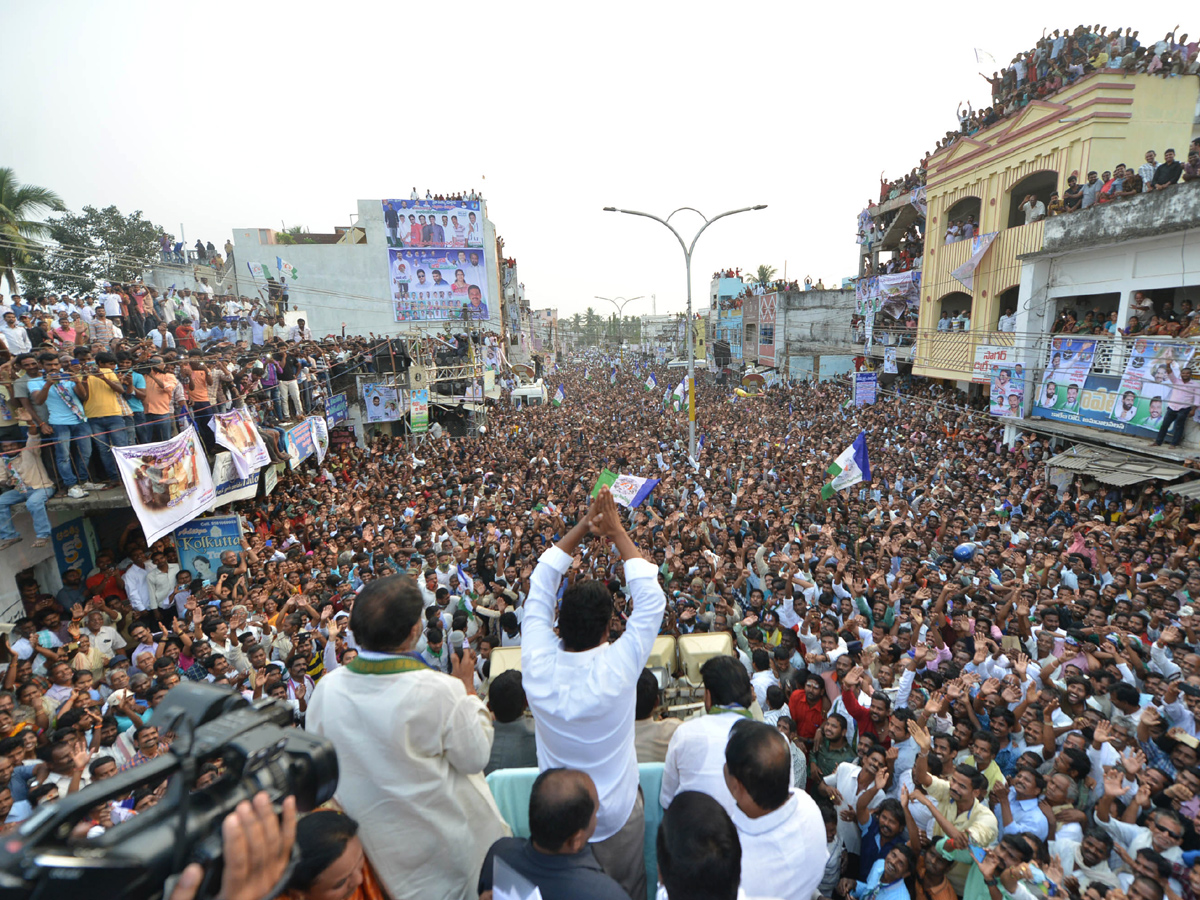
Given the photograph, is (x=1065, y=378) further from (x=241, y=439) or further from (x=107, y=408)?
(x=107, y=408)

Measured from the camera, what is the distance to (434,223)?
37438 millimetres

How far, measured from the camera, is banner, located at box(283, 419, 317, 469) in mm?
11535

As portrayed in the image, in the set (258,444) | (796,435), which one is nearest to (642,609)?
(258,444)

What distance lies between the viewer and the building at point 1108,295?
11719 millimetres

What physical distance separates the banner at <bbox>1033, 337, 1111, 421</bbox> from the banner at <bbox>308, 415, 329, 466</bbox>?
1608 cm

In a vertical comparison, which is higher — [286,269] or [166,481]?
[286,269]

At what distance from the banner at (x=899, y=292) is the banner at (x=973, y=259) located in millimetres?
3665

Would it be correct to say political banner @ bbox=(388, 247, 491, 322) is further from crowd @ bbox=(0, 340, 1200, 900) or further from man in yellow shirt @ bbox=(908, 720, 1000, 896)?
man in yellow shirt @ bbox=(908, 720, 1000, 896)

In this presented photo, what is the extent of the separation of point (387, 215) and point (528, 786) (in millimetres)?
38864

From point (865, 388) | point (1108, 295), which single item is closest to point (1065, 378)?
point (1108, 295)

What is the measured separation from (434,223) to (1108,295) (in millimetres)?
32604

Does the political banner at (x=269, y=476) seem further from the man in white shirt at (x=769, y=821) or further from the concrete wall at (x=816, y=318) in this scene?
the concrete wall at (x=816, y=318)

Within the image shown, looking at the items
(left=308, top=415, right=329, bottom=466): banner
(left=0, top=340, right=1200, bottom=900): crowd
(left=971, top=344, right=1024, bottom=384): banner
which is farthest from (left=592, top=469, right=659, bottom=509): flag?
(left=971, top=344, right=1024, bottom=384): banner

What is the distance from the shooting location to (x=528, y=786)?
104 inches
